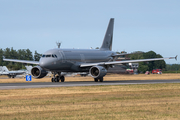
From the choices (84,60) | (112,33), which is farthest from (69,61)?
(112,33)

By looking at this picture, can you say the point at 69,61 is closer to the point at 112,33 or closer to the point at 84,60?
the point at 84,60

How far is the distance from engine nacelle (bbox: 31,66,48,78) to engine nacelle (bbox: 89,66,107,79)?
21.1 feet

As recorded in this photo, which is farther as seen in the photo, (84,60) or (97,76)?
(84,60)

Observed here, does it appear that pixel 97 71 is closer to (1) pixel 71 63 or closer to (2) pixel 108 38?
(1) pixel 71 63

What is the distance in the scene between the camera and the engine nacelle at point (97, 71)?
42478mm

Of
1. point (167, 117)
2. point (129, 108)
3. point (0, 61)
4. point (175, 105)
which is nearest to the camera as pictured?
point (167, 117)

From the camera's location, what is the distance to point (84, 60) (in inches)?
1901

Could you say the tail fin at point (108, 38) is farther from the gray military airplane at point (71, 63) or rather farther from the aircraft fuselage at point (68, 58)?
the aircraft fuselage at point (68, 58)

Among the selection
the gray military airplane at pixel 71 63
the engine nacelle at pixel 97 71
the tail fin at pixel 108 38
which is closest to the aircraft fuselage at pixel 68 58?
the gray military airplane at pixel 71 63

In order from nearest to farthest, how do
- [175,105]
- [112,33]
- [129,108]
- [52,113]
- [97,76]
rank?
[52,113], [129,108], [175,105], [97,76], [112,33]

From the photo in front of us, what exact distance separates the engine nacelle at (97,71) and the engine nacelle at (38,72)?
253 inches

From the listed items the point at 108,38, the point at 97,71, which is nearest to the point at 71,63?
the point at 97,71

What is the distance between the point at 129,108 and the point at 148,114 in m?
2.01

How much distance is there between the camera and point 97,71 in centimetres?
4409
